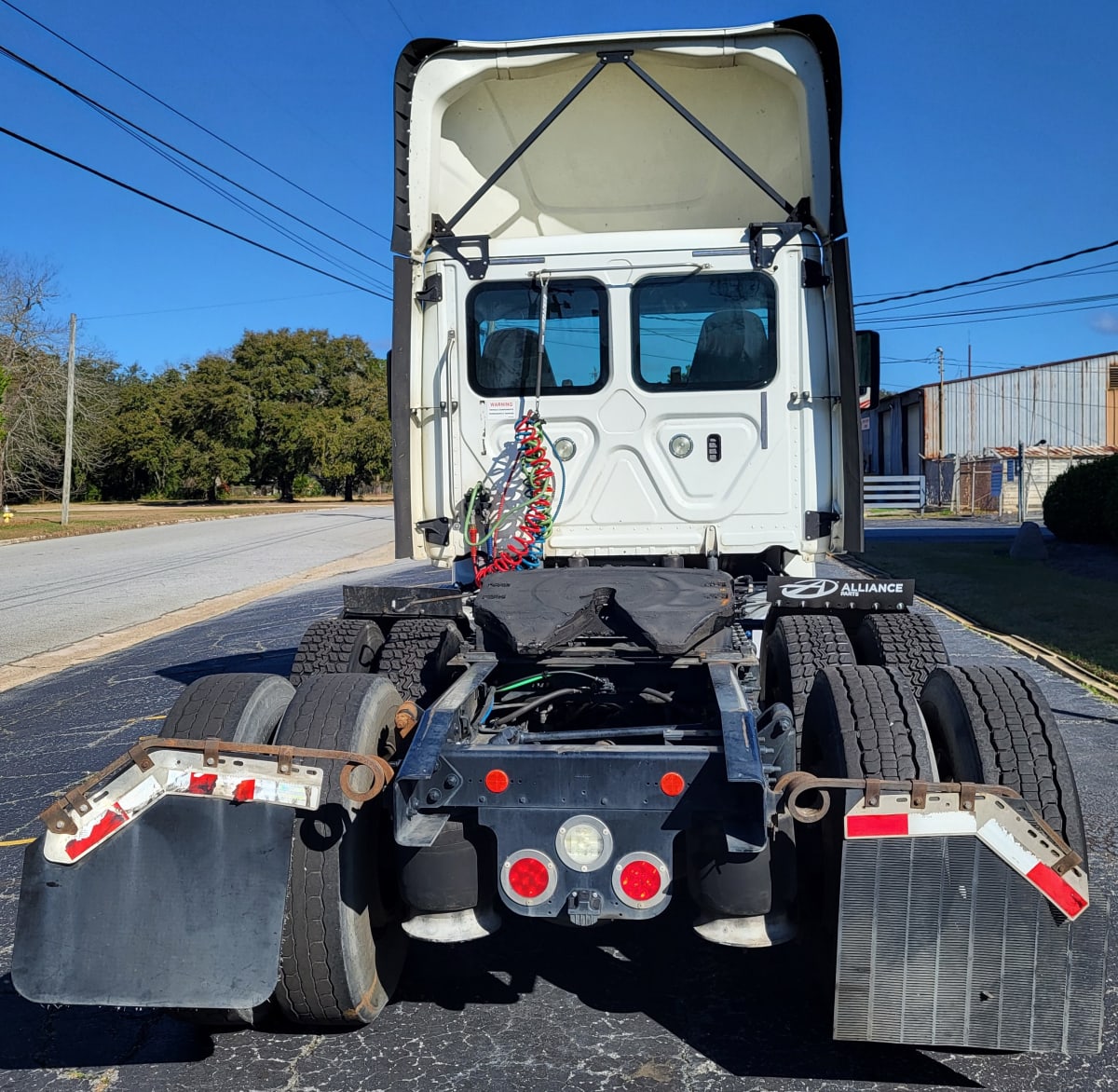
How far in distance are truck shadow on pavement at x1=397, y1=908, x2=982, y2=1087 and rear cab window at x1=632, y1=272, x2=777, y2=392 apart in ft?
9.19

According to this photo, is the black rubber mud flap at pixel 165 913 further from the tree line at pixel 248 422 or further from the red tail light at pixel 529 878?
the tree line at pixel 248 422

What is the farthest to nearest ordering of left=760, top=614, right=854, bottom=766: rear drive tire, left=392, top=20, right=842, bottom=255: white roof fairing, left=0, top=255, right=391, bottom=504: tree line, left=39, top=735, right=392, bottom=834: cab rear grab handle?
1. left=0, top=255, right=391, bottom=504: tree line
2. left=392, top=20, right=842, bottom=255: white roof fairing
3. left=760, top=614, right=854, bottom=766: rear drive tire
4. left=39, top=735, right=392, bottom=834: cab rear grab handle

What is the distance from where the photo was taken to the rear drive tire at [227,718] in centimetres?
341

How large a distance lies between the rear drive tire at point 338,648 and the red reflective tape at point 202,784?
2668mm

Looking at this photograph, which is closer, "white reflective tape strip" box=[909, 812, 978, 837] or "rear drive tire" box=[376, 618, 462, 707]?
"white reflective tape strip" box=[909, 812, 978, 837]

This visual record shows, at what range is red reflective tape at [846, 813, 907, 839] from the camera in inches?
113

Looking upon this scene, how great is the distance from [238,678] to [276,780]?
0.66 m

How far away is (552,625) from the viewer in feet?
13.7

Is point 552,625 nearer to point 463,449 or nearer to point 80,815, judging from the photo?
point 80,815

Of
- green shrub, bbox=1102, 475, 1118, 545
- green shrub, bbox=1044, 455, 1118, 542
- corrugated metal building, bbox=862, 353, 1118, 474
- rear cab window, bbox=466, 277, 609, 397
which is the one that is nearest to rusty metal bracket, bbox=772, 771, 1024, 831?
rear cab window, bbox=466, 277, 609, 397

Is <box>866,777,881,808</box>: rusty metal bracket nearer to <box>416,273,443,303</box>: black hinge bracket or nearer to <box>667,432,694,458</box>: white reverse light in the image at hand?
<box>667,432,694,458</box>: white reverse light

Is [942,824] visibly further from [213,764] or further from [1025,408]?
[1025,408]

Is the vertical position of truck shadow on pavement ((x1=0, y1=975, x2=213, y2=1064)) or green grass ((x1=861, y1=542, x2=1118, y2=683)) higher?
green grass ((x1=861, y1=542, x2=1118, y2=683))

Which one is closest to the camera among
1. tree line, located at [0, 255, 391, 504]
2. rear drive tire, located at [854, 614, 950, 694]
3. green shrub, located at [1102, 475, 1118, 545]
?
rear drive tire, located at [854, 614, 950, 694]
